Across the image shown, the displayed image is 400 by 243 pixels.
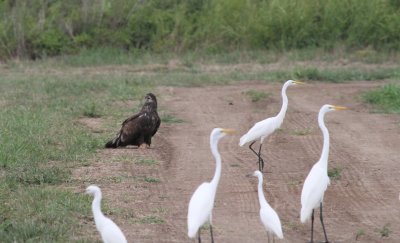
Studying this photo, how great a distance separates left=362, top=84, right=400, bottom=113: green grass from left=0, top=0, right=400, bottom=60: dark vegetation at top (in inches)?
242

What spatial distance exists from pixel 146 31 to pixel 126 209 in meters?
15.7

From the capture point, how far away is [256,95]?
17203 mm

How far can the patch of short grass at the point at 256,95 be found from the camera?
17.1 metres

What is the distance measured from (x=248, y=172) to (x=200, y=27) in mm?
13667

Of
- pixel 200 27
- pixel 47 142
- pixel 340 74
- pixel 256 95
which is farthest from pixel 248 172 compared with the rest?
pixel 200 27

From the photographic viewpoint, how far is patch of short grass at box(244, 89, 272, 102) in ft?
56.0

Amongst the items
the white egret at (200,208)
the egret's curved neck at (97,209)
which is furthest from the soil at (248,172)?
the egret's curved neck at (97,209)

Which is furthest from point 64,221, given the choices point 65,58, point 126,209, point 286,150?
point 65,58

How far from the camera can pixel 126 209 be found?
890 cm

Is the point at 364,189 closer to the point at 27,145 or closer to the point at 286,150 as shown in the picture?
the point at 286,150

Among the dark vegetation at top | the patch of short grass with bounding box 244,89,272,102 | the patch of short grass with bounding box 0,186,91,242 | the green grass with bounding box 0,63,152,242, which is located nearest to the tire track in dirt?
the patch of short grass with bounding box 244,89,272,102

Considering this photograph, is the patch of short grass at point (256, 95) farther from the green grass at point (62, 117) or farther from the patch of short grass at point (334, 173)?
the patch of short grass at point (334, 173)

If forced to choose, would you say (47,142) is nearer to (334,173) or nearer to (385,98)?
(334,173)

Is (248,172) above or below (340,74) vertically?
above
